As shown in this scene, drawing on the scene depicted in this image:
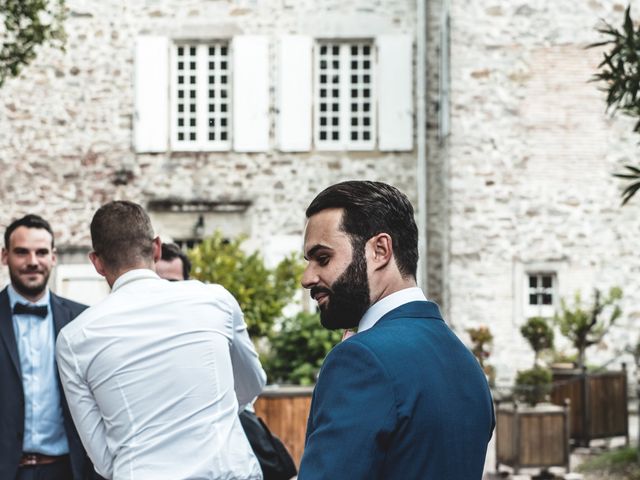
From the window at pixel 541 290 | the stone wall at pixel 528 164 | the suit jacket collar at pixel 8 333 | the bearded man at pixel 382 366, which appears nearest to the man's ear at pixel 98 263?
the suit jacket collar at pixel 8 333

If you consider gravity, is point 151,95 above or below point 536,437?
above

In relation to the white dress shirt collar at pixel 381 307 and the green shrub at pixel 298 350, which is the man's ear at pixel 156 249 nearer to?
the white dress shirt collar at pixel 381 307

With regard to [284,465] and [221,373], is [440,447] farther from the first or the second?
[284,465]

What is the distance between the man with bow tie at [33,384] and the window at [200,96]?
12947mm

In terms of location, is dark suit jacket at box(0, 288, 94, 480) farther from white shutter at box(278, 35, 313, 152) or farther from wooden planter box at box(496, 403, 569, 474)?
white shutter at box(278, 35, 313, 152)

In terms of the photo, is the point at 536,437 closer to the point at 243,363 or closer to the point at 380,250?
the point at 243,363

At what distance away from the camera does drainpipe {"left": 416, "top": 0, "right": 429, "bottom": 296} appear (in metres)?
17.4

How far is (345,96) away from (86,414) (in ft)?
47.0

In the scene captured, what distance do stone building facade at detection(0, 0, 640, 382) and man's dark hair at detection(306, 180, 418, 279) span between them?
14328 millimetres

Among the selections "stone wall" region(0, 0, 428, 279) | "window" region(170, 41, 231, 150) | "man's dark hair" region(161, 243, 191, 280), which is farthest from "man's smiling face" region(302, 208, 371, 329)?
"window" region(170, 41, 231, 150)

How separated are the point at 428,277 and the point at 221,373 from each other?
13.8 meters

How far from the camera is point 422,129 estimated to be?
17.4m

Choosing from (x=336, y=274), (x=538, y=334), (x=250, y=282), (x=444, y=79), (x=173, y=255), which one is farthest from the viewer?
(x=444, y=79)

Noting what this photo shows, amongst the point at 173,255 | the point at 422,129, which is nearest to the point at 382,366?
the point at 173,255
